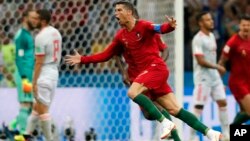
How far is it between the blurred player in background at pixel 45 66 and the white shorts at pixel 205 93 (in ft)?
7.65

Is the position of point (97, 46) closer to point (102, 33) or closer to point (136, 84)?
point (102, 33)

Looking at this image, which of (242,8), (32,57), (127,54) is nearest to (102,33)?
(32,57)

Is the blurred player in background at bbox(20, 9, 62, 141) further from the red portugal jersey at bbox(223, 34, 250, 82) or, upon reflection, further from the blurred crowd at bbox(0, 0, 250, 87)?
the red portugal jersey at bbox(223, 34, 250, 82)

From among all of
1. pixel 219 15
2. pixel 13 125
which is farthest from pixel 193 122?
pixel 219 15

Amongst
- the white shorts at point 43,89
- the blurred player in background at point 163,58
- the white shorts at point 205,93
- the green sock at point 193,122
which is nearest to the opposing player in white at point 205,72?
the white shorts at point 205,93

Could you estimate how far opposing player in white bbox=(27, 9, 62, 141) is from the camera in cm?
1423

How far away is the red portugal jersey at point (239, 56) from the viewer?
1521 centimetres

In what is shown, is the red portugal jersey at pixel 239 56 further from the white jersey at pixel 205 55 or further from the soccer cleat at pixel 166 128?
the soccer cleat at pixel 166 128

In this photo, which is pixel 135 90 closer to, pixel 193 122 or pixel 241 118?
pixel 193 122

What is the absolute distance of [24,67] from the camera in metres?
15.1

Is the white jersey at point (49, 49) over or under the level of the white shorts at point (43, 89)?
over

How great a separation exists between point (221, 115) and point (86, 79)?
2129mm

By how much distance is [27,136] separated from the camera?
14617 mm

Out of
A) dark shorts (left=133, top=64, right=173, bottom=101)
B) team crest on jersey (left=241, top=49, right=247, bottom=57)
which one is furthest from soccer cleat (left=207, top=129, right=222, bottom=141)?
team crest on jersey (left=241, top=49, right=247, bottom=57)
